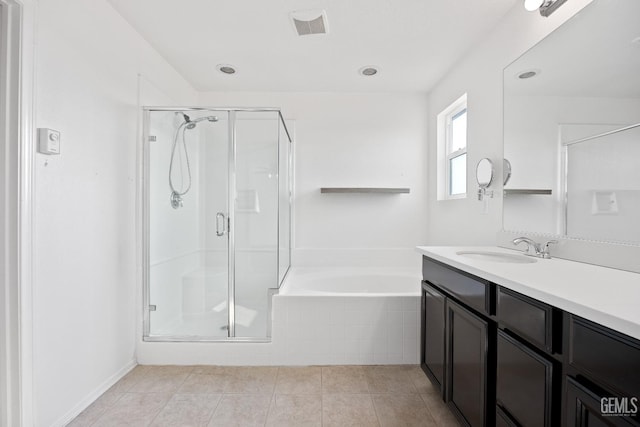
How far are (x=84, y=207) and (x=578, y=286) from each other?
2.28 m

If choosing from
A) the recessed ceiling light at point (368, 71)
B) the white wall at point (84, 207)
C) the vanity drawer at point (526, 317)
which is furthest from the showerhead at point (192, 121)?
the vanity drawer at point (526, 317)

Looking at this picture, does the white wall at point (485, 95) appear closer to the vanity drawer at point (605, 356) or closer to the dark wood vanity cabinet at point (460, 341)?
the dark wood vanity cabinet at point (460, 341)

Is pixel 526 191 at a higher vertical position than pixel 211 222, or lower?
higher

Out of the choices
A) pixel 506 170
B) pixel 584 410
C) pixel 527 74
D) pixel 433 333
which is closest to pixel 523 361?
pixel 584 410

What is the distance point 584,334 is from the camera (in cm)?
80

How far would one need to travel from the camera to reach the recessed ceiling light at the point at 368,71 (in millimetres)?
2658

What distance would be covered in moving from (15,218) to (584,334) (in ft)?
6.90

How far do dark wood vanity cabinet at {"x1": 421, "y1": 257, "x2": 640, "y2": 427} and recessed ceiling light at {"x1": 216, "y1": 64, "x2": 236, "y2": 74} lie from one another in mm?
2331

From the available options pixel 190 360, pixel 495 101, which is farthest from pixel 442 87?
pixel 190 360

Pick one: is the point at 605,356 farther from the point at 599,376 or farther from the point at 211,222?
the point at 211,222

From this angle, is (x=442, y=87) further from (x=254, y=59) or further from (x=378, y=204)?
(x=254, y=59)

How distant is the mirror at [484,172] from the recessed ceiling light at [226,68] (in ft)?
7.14

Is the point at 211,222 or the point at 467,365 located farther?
the point at 211,222

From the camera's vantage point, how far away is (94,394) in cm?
179
